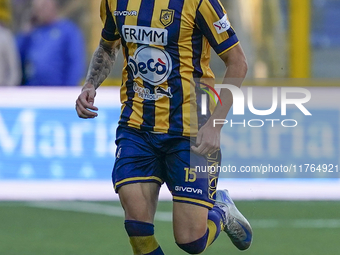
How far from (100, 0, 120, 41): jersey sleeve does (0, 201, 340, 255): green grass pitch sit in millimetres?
1831

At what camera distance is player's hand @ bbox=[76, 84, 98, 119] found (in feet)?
14.1

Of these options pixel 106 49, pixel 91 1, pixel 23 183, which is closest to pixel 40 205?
pixel 23 183

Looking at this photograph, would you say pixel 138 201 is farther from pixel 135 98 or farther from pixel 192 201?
pixel 135 98

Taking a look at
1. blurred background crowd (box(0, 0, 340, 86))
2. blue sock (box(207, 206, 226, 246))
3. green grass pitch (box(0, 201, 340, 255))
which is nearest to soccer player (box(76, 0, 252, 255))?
blue sock (box(207, 206, 226, 246))

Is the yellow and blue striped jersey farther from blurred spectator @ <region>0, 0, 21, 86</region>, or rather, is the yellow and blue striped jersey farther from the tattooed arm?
blurred spectator @ <region>0, 0, 21, 86</region>

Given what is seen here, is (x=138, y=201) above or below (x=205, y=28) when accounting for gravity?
below

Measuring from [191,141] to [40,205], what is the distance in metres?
3.90

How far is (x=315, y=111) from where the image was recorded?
8000 mm

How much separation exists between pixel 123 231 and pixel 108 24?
2.54 meters

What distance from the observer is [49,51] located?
8594 mm

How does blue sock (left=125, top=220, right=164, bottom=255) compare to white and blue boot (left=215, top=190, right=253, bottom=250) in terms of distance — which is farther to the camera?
white and blue boot (left=215, top=190, right=253, bottom=250)

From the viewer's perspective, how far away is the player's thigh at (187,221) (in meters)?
4.30

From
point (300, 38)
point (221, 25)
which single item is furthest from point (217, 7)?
point (300, 38)

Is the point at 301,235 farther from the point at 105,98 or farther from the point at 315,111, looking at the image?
the point at 105,98
